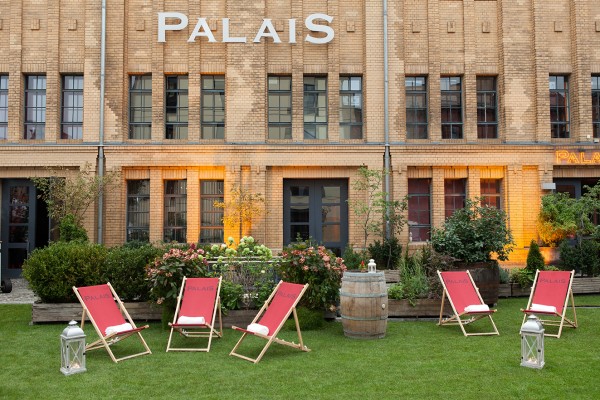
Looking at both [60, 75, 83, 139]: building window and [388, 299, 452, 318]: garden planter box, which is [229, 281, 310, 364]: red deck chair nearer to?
[388, 299, 452, 318]: garden planter box

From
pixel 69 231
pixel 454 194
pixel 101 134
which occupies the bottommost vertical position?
pixel 69 231

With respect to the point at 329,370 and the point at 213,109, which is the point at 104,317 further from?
the point at 213,109

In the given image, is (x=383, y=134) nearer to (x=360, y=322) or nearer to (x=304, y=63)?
(x=304, y=63)

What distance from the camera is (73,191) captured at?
14.8 m

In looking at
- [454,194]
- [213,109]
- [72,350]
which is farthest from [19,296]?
[454,194]

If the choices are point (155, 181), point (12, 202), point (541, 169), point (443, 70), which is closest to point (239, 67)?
point (155, 181)

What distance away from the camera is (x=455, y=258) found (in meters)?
10.6

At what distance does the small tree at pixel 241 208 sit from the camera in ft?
50.1

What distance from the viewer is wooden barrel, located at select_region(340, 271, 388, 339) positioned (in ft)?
26.1

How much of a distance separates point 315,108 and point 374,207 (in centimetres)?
355

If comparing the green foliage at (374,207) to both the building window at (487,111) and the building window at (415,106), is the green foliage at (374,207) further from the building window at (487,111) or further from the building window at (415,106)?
the building window at (487,111)

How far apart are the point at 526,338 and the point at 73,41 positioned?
14853mm

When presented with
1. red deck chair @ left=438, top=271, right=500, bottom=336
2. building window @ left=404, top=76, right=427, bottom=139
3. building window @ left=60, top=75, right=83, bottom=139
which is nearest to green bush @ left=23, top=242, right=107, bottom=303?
red deck chair @ left=438, top=271, right=500, bottom=336

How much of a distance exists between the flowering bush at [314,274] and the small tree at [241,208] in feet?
21.2
